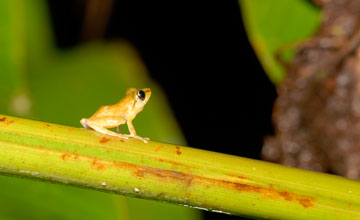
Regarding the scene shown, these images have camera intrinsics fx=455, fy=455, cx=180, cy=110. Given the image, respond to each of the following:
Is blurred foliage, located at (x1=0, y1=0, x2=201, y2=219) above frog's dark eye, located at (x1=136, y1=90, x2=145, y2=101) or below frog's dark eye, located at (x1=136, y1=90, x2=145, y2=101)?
below

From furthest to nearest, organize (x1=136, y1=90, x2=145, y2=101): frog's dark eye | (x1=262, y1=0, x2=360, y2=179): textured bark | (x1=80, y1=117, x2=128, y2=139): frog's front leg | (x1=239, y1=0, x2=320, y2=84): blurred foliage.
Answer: (x1=262, y1=0, x2=360, y2=179): textured bark < (x1=239, y1=0, x2=320, y2=84): blurred foliage < (x1=136, y1=90, x2=145, y2=101): frog's dark eye < (x1=80, y1=117, x2=128, y2=139): frog's front leg

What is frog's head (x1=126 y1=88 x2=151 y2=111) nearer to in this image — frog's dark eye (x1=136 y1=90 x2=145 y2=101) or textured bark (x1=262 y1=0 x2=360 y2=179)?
frog's dark eye (x1=136 y1=90 x2=145 y2=101)

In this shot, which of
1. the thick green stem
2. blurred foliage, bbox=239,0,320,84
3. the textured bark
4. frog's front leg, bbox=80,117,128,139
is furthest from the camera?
the textured bark

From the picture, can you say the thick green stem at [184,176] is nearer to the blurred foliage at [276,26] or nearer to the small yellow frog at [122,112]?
the small yellow frog at [122,112]

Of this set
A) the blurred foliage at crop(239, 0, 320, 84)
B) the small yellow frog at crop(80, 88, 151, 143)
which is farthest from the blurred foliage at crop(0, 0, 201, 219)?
→ the blurred foliage at crop(239, 0, 320, 84)

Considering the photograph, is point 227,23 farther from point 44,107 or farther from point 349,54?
point 44,107

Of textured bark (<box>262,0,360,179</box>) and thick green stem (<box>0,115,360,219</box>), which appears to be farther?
textured bark (<box>262,0,360,179</box>)

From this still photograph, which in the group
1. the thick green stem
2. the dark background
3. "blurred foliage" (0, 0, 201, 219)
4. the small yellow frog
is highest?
the thick green stem
